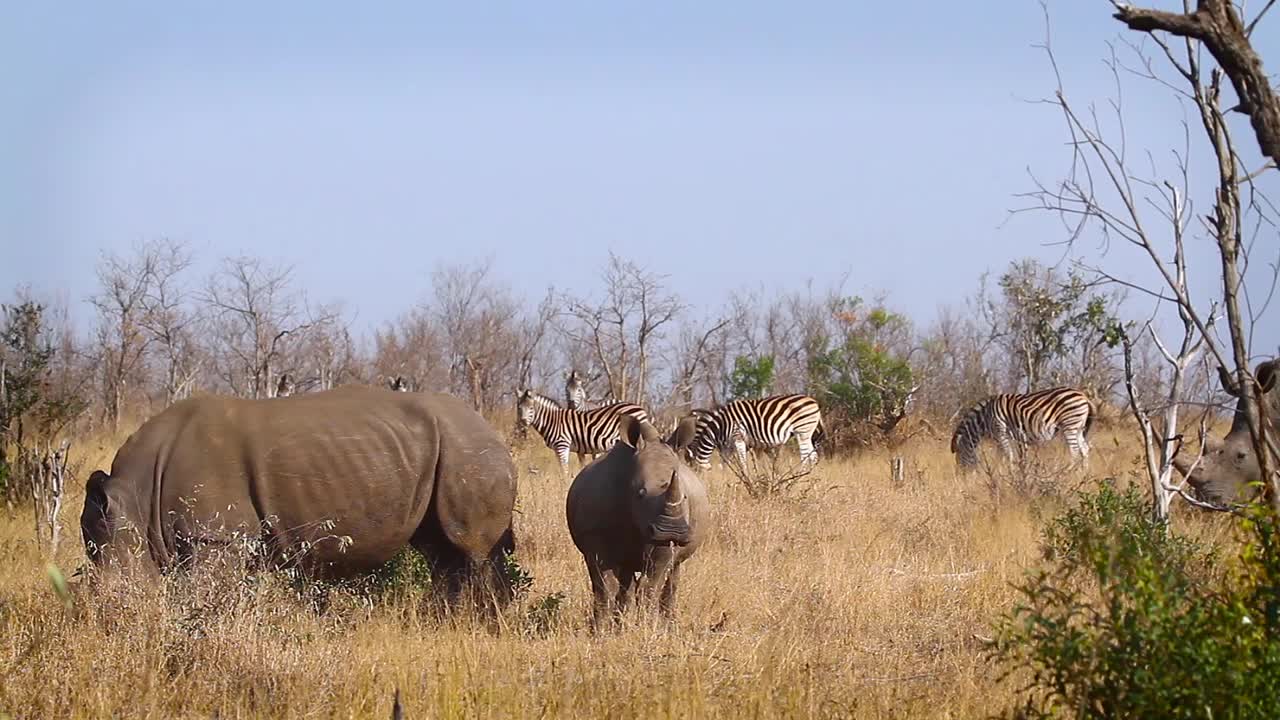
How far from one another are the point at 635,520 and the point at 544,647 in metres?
1.01

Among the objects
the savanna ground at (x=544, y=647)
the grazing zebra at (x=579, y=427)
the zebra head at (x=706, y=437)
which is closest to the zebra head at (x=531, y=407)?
the grazing zebra at (x=579, y=427)

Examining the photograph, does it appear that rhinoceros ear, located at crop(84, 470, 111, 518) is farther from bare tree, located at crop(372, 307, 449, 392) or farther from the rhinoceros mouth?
bare tree, located at crop(372, 307, 449, 392)

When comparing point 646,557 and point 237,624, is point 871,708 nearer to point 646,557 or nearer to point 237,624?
point 646,557

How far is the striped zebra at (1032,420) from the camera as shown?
19750 mm

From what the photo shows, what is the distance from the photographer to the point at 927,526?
11930 mm

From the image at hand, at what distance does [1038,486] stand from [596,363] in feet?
75.7

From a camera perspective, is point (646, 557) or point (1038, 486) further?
point (1038, 486)

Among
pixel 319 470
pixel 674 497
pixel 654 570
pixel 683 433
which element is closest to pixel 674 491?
pixel 674 497

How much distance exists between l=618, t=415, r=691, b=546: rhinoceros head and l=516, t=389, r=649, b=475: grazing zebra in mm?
13805

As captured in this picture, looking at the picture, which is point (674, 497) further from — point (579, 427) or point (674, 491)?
point (579, 427)

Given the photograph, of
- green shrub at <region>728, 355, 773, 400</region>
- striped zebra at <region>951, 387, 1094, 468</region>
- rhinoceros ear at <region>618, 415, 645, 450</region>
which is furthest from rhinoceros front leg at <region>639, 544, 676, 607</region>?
green shrub at <region>728, 355, 773, 400</region>

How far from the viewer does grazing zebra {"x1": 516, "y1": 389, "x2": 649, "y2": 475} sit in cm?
2255

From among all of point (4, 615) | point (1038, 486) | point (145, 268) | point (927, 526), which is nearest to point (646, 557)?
point (4, 615)

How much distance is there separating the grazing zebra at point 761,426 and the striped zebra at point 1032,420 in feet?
7.70
